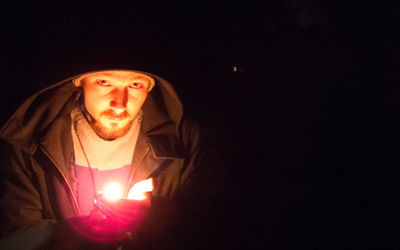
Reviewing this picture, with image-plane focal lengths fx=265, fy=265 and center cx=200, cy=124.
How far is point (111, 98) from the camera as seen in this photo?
2523 millimetres

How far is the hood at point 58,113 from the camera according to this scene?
2271 millimetres

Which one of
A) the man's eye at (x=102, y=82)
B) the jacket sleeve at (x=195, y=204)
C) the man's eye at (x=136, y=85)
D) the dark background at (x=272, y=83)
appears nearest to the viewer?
the jacket sleeve at (x=195, y=204)

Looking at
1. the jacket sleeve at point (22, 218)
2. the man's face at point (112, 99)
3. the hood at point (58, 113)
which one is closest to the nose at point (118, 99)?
the man's face at point (112, 99)

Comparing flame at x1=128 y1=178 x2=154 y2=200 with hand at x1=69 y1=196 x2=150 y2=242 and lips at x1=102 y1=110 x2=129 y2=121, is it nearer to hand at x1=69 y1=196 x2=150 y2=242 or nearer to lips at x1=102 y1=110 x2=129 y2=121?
hand at x1=69 y1=196 x2=150 y2=242

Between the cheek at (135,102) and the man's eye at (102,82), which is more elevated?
the man's eye at (102,82)

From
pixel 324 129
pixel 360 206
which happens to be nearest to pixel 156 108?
pixel 360 206

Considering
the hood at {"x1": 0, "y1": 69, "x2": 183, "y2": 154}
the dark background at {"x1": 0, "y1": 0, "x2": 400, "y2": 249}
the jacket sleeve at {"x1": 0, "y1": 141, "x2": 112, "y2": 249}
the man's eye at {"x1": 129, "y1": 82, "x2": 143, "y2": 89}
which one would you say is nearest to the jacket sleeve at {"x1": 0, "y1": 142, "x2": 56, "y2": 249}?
the jacket sleeve at {"x1": 0, "y1": 141, "x2": 112, "y2": 249}

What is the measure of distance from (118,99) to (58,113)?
2.05ft

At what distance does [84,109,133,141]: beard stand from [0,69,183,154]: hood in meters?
0.21

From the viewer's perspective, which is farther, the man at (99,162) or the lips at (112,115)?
the lips at (112,115)

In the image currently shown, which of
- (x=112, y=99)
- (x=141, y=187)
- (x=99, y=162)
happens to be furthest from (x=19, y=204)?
(x=112, y=99)

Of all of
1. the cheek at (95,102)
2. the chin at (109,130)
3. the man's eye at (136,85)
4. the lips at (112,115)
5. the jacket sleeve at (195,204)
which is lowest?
the jacket sleeve at (195,204)

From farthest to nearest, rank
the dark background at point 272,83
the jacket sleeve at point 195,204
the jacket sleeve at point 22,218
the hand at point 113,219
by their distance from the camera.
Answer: the dark background at point 272,83 → the jacket sleeve at point 195,204 → the jacket sleeve at point 22,218 → the hand at point 113,219

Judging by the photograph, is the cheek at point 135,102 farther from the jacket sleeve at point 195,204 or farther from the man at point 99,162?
the jacket sleeve at point 195,204
